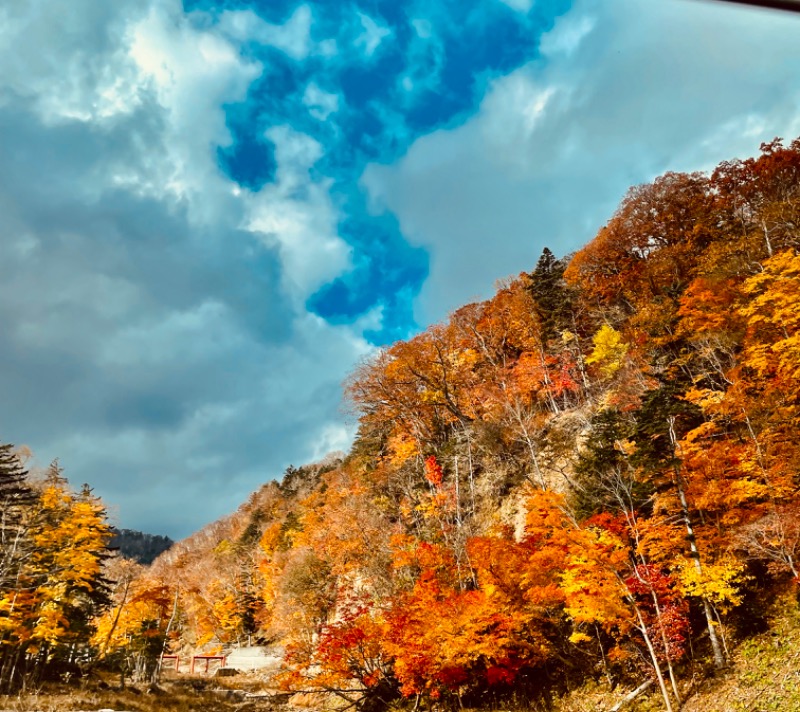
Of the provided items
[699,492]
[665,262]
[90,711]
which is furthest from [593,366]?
[90,711]

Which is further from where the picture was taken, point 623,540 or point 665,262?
point 665,262

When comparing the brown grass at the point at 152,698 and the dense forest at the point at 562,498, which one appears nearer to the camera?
the dense forest at the point at 562,498

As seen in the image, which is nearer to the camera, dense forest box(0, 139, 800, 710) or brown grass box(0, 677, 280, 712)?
dense forest box(0, 139, 800, 710)

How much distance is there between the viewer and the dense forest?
1916 cm

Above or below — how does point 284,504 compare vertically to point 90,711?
above

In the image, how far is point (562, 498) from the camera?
22.9 meters

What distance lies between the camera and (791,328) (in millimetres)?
22797

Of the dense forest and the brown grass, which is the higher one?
the dense forest

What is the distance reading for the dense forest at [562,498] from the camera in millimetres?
19156

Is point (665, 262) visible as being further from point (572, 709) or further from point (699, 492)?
point (572, 709)

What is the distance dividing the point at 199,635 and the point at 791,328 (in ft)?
244

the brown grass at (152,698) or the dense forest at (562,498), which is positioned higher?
the dense forest at (562,498)

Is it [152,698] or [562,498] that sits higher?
[562,498]

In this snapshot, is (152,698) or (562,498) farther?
(152,698)
